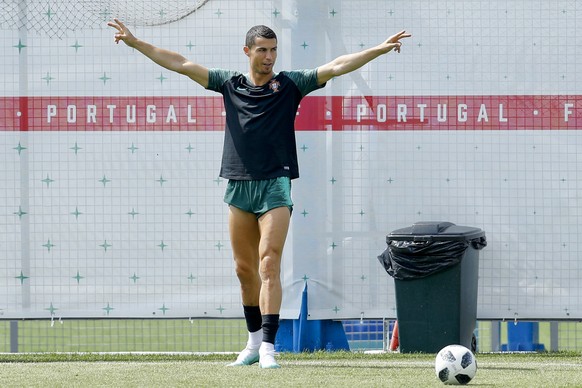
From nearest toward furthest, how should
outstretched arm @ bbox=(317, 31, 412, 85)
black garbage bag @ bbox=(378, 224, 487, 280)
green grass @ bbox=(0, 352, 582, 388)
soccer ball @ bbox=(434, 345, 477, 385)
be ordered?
1. soccer ball @ bbox=(434, 345, 477, 385)
2. green grass @ bbox=(0, 352, 582, 388)
3. outstretched arm @ bbox=(317, 31, 412, 85)
4. black garbage bag @ bbox=(378, 224, 487, 280)

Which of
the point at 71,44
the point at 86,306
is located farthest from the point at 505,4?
the point at 86,306

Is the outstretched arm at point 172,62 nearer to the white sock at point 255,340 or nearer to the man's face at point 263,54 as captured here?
the man's face at point 263,54

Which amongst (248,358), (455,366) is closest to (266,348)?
(248,358)

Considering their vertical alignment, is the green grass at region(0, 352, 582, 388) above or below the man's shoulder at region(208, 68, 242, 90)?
below

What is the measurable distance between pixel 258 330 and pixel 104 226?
7.59 ft

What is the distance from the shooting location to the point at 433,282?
332 inches

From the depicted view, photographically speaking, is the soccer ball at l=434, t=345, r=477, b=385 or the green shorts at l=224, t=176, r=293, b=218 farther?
the green shorts at l=224, t=176, r=293, b=218

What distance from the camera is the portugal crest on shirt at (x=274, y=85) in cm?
709

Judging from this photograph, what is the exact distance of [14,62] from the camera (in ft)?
29.8

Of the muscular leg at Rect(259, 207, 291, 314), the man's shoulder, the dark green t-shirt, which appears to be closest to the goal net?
the man's shoulder

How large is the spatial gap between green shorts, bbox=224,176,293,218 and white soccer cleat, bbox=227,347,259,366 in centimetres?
87

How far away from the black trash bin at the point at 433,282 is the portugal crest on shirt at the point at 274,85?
191 cm

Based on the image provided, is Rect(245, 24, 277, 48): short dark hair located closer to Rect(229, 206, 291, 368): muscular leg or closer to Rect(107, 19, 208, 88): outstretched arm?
Rect(107, 19, 208, 88): outstretched arm

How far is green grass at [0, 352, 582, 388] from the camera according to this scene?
6.08 metres
